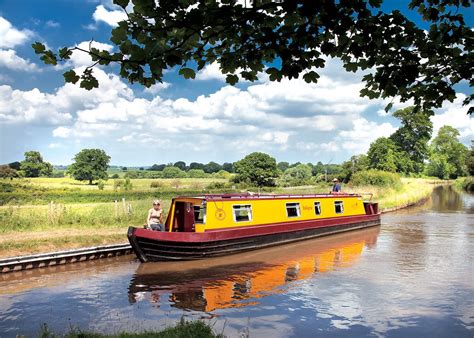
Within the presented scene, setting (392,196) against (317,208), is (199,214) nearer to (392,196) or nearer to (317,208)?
(317,208)

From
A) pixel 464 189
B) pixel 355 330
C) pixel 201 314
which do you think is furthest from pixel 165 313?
pixel 464 189

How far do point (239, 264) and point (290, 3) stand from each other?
10058 mm

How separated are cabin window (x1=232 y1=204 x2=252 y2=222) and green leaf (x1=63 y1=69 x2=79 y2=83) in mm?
10997

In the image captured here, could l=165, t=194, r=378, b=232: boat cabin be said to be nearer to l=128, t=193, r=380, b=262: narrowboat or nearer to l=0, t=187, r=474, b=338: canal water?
l=128, t=193, r=380, b=262: narrowboat

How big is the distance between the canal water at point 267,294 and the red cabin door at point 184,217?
55.8 inches

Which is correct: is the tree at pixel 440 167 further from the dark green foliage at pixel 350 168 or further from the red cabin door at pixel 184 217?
the red cabin door at pixel 184 217

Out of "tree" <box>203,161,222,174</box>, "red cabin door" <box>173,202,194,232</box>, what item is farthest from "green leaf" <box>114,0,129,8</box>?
"tree" <box>203,161,222,174</box>

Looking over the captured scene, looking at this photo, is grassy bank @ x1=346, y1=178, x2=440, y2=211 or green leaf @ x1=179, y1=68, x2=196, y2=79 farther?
grassy bank @ x1=346, y1=178, x2=440, y2=211

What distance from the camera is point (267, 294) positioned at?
31.9 feet

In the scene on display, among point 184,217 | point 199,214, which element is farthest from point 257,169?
point 184,217

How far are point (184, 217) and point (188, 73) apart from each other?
9883 mm

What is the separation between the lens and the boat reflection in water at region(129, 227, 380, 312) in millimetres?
9430

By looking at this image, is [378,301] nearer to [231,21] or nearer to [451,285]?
[451,285]

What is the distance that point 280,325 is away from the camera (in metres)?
7.67
